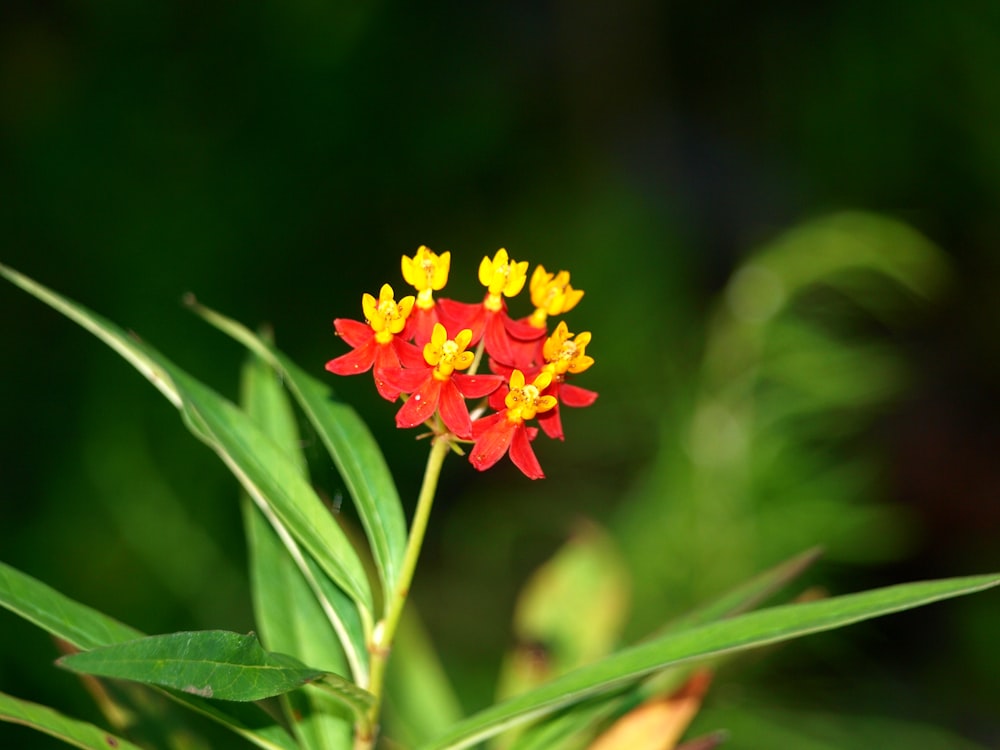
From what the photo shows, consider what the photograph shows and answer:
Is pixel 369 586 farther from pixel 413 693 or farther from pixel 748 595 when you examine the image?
pixel 413 693

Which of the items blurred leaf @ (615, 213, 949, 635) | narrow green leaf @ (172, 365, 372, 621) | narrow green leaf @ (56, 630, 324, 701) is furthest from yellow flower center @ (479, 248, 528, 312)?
blurred leaf @ (615, 213, 949, 635)

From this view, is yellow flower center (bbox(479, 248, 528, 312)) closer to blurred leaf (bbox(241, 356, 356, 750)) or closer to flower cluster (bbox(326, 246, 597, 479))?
flower cluster (bbox(326, 246, 597, 479))

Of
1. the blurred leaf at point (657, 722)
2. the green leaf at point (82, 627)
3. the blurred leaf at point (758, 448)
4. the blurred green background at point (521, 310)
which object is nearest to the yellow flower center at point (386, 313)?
the green leaf at point (82, 627)

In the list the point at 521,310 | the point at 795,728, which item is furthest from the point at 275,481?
the point at 521,310

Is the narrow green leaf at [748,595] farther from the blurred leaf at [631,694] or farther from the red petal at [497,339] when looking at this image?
the red petal at [497,339]

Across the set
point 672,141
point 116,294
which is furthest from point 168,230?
point 672,141

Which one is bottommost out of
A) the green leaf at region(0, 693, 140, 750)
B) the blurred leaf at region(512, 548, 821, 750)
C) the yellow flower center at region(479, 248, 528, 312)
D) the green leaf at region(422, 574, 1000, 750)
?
the green leaf at region(422, 574, 1000, 750)
